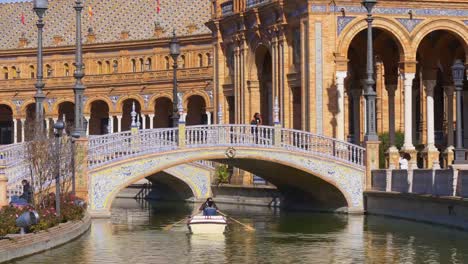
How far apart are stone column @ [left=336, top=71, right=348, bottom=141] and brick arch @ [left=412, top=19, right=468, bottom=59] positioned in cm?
334

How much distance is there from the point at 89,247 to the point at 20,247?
16.8 feet

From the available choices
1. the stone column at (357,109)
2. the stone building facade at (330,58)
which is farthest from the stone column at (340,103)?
the stone column at (357,109)

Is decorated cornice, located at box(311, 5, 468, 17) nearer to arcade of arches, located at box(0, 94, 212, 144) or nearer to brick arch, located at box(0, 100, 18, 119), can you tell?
arcade of arches, located at box(0, 94, 212, 144)

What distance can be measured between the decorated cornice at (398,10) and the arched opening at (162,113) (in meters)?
45.5

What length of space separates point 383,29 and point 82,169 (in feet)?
46.9

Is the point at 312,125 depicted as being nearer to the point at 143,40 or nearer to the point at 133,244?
the point at 133,244

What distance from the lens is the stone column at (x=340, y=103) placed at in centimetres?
5066

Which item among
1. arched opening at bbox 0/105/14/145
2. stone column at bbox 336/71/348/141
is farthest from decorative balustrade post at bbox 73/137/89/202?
arched opening at bbox 0/105/14/145

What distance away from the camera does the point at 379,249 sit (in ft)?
112

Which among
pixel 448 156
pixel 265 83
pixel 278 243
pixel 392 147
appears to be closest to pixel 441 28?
pixel 448 156

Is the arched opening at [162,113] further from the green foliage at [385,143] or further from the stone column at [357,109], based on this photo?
the stone column at [357,109]

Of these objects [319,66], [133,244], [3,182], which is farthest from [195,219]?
[319,66]

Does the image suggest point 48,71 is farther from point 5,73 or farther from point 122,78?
point 122,78

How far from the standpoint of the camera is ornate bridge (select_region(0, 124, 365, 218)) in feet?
147
